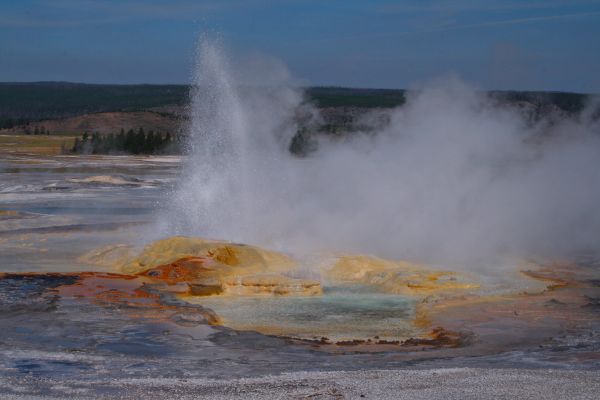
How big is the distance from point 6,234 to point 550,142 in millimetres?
10293

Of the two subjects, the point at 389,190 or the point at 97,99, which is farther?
the point at 97,99

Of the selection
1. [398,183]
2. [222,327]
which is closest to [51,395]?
[222,327]

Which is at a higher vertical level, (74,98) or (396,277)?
(74,98)

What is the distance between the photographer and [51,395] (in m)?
6.35

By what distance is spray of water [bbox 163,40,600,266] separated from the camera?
14227 mm

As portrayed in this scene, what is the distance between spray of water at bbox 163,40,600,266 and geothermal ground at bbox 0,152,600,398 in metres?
1.08

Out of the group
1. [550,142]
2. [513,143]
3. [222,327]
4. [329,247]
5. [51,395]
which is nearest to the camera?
[51,395]

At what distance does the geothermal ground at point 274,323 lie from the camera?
675 centimetres

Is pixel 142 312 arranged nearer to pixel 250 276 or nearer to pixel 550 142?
pixel 250 276

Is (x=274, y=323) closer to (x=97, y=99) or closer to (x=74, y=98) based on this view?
(x=97, y=99)

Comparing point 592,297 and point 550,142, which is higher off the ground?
point 550,142

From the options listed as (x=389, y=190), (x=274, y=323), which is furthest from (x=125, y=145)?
(x=274, y=323)

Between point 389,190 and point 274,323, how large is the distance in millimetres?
6169

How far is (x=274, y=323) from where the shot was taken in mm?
9211
